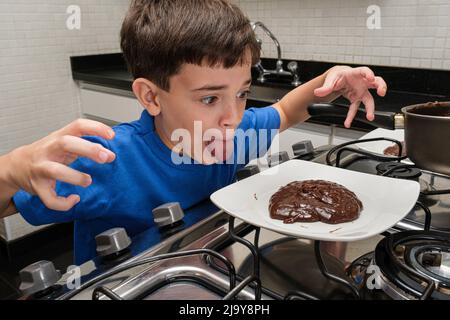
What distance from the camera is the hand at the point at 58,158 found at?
0.41 meters

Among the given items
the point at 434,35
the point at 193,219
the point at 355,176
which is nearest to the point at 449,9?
the point at 434,35

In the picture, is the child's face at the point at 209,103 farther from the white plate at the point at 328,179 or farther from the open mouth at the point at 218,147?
the white plate at the point at 328,179

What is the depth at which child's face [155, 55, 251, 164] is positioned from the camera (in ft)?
2.00

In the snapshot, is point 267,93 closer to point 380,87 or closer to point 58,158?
point 380,87

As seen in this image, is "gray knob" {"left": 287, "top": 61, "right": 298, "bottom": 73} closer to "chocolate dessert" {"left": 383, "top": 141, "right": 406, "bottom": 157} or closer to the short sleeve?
"chocolate dessert" {"left": 383, "top": 141, "right": 406, "bottom": 157}

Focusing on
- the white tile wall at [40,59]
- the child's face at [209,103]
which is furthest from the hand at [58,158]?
the white tile wall at [40,59]

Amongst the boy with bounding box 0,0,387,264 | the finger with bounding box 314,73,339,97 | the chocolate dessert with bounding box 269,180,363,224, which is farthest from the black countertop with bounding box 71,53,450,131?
the chocolate dessert with bounding box 269,180,363,224

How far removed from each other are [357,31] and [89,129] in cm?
158

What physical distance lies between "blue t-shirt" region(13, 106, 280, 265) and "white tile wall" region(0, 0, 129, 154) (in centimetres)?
148

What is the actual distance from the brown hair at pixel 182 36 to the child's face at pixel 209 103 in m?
0.02

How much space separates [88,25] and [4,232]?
1240 mm

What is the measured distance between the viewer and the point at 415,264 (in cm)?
38

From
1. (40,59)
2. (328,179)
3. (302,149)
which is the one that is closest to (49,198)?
(328,179)
